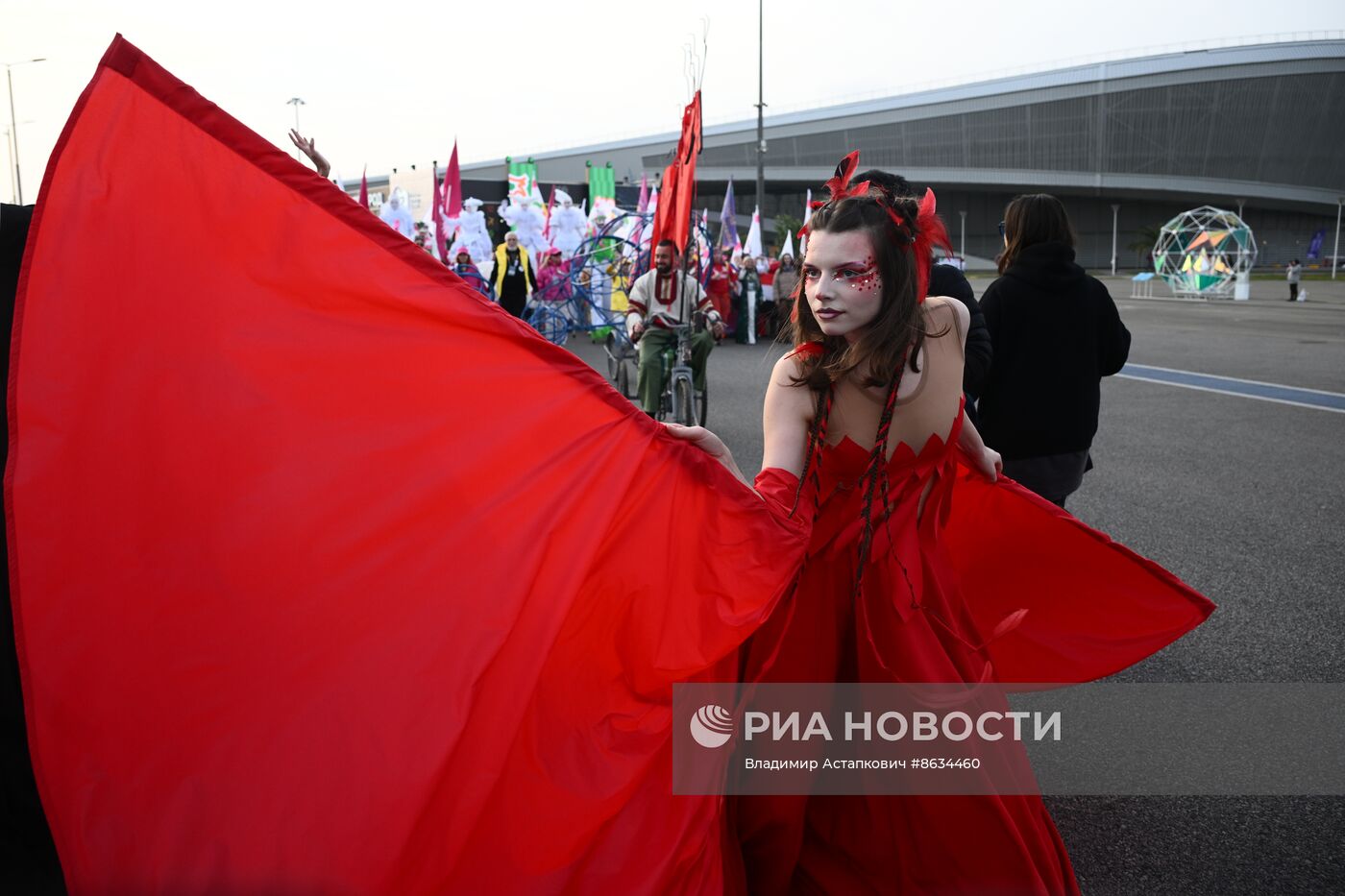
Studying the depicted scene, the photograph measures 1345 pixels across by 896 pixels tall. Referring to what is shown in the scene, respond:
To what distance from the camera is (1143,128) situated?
6862 cm

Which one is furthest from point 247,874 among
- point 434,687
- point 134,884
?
point 434,687

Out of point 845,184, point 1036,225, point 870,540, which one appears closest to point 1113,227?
point 1036,225

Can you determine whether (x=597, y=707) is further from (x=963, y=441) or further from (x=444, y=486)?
(x=963, y=441)

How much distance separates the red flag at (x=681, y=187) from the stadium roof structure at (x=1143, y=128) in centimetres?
6188

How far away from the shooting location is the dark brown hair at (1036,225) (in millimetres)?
4227

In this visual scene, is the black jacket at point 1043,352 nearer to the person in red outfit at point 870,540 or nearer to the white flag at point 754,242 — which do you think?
the person in red outfit at point 870,540

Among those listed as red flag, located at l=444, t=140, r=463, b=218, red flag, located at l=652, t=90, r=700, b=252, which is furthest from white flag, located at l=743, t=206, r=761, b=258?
red flag, located at l=652, t=90, r=700, b=252

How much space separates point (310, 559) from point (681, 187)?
593cm

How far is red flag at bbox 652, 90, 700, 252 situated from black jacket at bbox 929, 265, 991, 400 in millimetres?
3115

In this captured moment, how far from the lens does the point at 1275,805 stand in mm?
3207

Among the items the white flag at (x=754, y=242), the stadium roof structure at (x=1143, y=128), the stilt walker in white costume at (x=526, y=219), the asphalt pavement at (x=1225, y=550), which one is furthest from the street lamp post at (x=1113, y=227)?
the asphalt pavement at (x=1225, y=550)

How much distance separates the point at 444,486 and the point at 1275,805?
270cm

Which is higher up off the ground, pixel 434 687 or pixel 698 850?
pixel 434 687

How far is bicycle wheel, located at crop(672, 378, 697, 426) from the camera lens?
29.6ft
